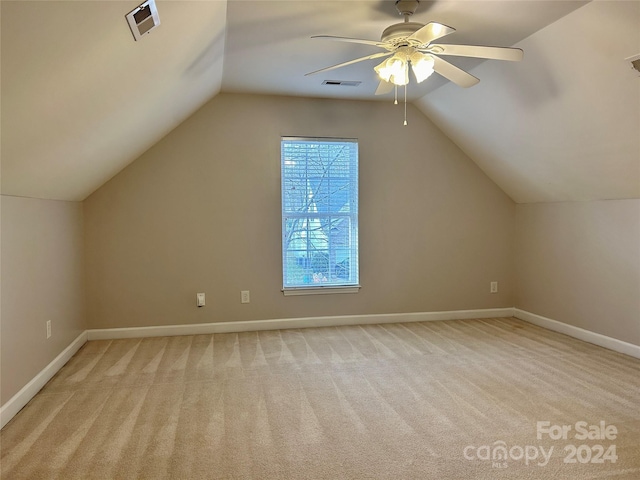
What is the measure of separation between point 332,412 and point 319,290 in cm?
200

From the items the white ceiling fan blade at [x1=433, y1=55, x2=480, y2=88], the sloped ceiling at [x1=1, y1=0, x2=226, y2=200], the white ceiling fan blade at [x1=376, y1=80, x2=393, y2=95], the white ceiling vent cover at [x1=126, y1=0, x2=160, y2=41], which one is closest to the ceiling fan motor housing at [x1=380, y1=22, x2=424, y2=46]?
the white ceiling fan blade at [x1=433, y1=55, x2=480, y2=88]

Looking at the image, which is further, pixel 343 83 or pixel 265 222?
pixel 265 222

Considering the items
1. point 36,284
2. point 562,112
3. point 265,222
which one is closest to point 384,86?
point 562,112

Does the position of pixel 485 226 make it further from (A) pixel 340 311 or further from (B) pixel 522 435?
(B) pixel 522 435

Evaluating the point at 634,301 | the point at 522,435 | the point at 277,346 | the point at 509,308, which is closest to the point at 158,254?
the point at 277,346

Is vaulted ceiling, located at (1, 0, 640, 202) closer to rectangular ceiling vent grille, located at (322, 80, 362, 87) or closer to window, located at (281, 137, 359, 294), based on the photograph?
rectangular ceiling vent grille, located at (322, 80, 362, 87)

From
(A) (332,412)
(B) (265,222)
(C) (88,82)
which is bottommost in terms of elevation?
(A) (332,412)

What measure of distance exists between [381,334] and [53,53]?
3.45m

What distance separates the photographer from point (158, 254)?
13.8 ft

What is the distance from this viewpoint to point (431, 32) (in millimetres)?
2096

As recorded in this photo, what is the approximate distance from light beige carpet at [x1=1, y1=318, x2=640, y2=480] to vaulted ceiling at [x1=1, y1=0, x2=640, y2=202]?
1399mm

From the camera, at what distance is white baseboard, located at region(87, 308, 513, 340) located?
164 inches

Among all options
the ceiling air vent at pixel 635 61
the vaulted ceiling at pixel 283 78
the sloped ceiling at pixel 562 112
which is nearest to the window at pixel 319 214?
the vaulted ceiling at pixel 283 78

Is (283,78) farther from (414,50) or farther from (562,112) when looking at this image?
(562,112)
